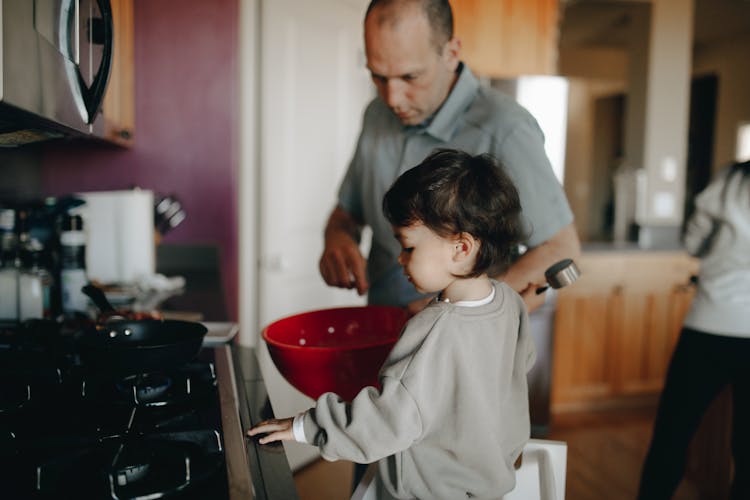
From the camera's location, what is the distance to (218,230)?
116 inches

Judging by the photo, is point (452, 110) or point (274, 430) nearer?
point (274, 430)

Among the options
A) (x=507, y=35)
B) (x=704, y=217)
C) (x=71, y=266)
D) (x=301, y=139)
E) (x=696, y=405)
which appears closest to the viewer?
(x=71, y=266)

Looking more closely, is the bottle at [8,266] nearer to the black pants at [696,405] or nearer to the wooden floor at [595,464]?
the wooden floor at [595,464]

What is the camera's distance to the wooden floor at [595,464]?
2615 millimetres

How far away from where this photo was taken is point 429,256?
93 cm

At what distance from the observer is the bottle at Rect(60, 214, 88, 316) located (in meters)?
1.67

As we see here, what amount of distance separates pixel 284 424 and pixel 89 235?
1.72m

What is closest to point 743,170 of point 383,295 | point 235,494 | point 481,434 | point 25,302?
point 383,295

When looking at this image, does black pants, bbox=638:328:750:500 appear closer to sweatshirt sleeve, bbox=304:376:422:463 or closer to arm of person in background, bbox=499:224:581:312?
arm of person in background, bbox=499:224:581:312

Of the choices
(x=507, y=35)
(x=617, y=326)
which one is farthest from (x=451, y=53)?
(x=617, y=326)

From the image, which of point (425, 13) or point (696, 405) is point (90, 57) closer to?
point (425, 13)

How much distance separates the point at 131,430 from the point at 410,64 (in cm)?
85

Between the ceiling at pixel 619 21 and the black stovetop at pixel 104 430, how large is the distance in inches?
183

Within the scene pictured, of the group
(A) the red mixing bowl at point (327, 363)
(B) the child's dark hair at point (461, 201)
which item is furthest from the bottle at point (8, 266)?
(B) the child's dark hair at point (461, 201)
